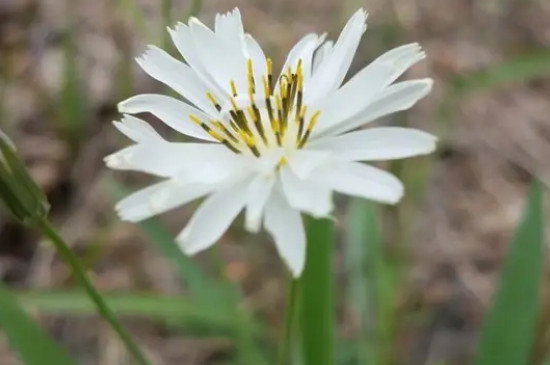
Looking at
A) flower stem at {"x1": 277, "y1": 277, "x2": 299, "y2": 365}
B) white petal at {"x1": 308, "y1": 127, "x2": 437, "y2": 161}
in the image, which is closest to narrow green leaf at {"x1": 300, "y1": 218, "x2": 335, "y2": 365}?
flower stem at {"x1": 277, "y1": 277, "x2": 299, "y2": 365}

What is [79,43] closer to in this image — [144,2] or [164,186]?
[144,2]

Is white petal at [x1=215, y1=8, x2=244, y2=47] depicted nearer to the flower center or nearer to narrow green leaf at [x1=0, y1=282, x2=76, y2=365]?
the flower center

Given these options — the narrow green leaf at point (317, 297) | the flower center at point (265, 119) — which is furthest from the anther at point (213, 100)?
the narrow green leaf at point (317, 297)

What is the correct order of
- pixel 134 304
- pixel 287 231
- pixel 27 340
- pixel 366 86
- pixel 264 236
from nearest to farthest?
pixel 287 231, pixel 366 86, pixel 27 340, pixel 134 304, pixel 264 236

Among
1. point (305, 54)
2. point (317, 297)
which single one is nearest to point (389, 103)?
point (305, 54)

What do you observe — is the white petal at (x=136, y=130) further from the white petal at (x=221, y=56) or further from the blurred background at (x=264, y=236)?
the blurred background at (x=264, y=236)

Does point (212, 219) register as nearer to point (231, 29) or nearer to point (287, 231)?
point (287, 231)
